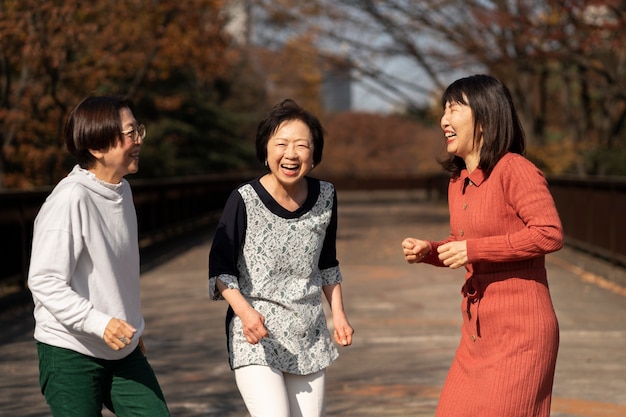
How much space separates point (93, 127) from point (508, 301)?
1581mm

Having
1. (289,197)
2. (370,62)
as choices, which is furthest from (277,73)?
(289,197)

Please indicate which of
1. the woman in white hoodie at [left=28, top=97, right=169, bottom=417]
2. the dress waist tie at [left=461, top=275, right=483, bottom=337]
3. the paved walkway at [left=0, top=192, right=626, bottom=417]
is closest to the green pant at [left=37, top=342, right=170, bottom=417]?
the woman in white hoodie at [left=28, top=97, right=169, bottom=417]

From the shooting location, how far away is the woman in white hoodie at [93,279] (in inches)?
160

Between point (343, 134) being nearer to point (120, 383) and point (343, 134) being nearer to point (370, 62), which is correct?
point (370, 62)

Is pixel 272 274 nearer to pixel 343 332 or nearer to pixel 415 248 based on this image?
pixel 343 332

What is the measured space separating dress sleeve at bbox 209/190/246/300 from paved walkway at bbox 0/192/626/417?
3.08 meters

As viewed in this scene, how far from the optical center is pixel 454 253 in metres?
4.23

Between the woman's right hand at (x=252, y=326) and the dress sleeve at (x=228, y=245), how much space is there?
0.14m

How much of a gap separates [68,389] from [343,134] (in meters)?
90.0

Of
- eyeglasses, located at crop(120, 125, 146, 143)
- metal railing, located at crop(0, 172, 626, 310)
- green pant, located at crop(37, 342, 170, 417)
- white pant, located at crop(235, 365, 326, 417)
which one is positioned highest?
eyeglasses, located at crop(120, 125, 146, 143)

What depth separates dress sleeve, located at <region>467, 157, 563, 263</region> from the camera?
4141 millimetres

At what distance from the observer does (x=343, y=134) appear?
9388 centimetres

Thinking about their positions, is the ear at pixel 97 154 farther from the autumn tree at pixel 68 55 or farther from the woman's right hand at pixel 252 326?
the autumn tree at pixel 68 55

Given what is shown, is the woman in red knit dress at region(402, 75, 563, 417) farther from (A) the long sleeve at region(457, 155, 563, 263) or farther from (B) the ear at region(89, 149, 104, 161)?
(B) the ear at region(89, 149, 104, 161)
